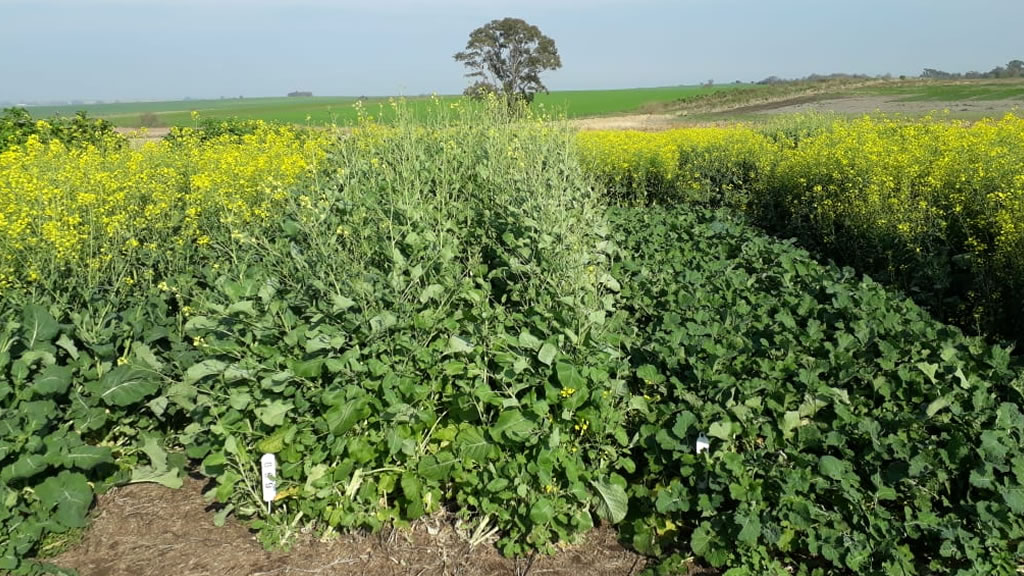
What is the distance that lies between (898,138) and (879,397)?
6.08 metres

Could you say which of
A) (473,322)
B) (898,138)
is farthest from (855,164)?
(473,322)

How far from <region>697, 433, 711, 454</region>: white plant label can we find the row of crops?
3 centimetres

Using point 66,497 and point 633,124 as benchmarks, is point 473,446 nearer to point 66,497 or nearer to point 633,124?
point 66,497

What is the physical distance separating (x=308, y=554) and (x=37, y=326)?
196 cm

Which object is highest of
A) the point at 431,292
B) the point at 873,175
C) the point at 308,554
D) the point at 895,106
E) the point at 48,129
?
the point at 895,106

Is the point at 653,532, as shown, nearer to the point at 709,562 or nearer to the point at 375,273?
the point at 709,562

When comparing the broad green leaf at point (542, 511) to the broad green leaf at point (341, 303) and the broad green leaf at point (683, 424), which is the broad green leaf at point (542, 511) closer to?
the broad green leaf at point (683, 424)

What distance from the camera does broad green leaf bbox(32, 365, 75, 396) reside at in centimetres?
324

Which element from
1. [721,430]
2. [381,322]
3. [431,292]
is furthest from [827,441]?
[381,322]

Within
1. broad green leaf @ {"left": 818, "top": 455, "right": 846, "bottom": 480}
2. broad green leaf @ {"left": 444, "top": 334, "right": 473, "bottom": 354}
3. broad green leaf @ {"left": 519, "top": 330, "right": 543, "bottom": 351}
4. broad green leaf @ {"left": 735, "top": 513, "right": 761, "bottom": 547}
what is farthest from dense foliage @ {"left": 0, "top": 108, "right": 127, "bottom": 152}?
broad green leaf @ {"left": 818, "top": 455, "right": 846, "bottom": 480}

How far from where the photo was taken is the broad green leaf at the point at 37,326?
3572mm

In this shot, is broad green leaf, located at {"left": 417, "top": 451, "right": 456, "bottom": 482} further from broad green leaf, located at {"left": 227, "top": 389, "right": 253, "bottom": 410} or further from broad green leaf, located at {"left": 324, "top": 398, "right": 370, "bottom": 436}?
broad green leaf, located at {"left": 227, "top": 389, "right": 253, "bottom": 410}

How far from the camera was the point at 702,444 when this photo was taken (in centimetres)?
307

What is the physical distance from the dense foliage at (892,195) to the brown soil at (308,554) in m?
3.92
